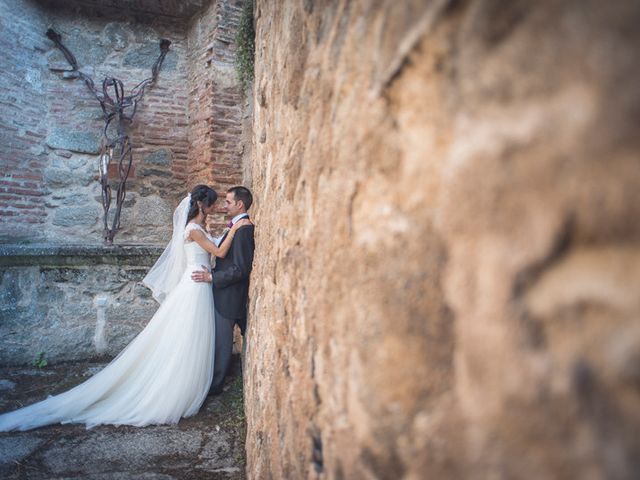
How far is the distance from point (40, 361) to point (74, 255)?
43.3 inches

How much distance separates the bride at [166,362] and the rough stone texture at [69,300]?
0.61m

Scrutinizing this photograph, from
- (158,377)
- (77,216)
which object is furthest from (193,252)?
(77,216)

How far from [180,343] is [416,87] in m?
3.46

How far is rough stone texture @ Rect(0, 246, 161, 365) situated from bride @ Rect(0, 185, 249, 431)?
61 cm

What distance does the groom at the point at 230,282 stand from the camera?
3.79m

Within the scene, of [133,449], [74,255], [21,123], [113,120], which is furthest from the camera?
[113,120]

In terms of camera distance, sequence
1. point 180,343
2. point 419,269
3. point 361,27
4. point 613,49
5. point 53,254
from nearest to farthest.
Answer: point 613,49 → point 419,269 → point 361,27 → point 180,343 → point 53,254

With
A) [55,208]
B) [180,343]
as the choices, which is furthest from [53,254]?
[180,343]

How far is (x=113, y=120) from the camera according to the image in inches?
224

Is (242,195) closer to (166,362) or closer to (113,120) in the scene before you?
(166,362)

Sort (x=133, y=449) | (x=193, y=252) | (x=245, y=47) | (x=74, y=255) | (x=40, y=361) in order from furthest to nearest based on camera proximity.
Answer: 1. (x=245, y=47)
2. (x=74, y=255)
3. (x=40, y=361)
4. (x=193, y=252)
5. (x=133, y=449)

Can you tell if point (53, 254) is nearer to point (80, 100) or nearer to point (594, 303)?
point (80, 100)

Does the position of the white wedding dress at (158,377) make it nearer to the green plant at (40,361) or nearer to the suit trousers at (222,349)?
the suit trousers at (222,349)

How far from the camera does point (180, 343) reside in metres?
3.65
